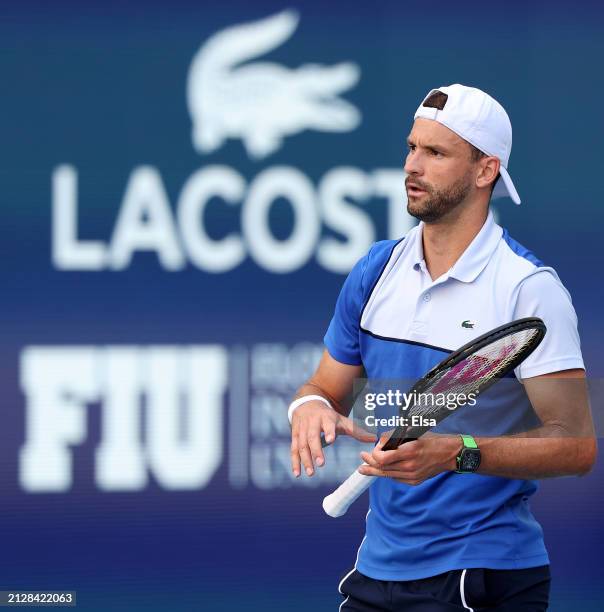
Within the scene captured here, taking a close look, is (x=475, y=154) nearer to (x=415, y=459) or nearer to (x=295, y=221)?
(x=415, y=459)

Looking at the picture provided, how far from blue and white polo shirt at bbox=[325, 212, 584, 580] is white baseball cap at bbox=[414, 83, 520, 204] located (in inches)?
5.6

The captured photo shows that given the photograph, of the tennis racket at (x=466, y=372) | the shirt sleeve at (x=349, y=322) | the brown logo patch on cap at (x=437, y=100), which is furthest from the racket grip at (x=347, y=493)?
the brown logo patch on cap at (x=437, y=100)

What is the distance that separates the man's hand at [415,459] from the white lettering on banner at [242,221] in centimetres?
156

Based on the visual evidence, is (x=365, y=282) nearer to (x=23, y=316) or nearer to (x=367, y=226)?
(x=367, y=226)

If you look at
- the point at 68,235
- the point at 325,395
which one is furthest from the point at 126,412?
the point at 325,395

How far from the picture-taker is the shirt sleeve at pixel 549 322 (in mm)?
2307

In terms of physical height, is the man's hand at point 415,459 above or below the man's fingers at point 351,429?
below

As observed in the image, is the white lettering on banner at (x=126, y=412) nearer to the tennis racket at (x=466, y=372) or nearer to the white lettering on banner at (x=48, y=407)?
the white lettering on banner at (x=48, y=407)

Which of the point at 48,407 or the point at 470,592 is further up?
the point at 48,407

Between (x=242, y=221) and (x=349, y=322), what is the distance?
1.18 m

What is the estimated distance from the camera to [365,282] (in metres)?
2.58

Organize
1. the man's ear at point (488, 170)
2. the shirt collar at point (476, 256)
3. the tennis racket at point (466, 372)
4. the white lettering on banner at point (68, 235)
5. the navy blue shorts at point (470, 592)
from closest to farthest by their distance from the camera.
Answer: the tennis racket at point (466, 372), the navy blue shorts at point (470, 592), the shirt collar at point (476, 256), the man's ear at point (488, 170), the white lettering on banner at point (68, 235)

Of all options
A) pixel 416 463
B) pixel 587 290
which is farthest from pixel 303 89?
pixel 416 463

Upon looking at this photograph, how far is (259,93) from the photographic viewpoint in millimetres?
3770
